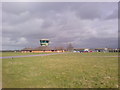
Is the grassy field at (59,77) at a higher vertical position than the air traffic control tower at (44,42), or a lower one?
lower

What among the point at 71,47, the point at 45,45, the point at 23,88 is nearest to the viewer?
the point at 23,88

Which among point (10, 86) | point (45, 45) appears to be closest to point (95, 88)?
point (10, 86)

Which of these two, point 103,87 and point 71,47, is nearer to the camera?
point 103,87

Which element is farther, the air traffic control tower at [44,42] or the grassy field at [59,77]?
the air traffic control tower at [44,42]

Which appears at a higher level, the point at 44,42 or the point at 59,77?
the point at 44,42

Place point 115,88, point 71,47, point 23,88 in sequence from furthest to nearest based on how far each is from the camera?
point 71,47
point 115,88
point 23,88

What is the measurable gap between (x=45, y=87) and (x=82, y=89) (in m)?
1.97

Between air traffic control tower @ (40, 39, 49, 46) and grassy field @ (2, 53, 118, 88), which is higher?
air traffic control tower @ (40, 39, 49, 46)

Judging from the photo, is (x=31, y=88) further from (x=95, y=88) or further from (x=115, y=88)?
(x=115, y=88)

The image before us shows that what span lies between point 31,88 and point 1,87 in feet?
5.19

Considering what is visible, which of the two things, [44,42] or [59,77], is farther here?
[44,42]

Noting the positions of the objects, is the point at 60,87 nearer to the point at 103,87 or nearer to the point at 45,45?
the point at 103,87

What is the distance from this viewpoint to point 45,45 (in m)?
113

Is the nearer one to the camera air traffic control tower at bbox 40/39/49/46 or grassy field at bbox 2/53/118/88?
grassy field at bbox 2/53/118/88
